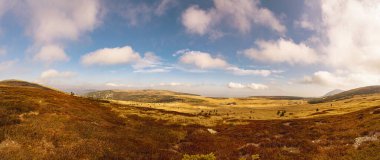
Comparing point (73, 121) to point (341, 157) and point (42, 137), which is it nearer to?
point (42, 137)

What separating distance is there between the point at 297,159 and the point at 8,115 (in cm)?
2942

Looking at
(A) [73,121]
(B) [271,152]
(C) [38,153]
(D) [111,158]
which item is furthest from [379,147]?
(A) [73,121]

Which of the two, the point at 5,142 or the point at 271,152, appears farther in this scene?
the point at 271,152

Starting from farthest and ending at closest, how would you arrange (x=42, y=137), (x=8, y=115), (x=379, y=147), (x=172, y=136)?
(x=172, y=136), (x=8, y=115), (x=42, y=137), (x=379, y=147)

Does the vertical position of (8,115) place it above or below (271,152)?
above

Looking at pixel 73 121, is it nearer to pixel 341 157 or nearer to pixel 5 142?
pixel 5 142

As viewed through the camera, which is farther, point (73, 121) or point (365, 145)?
point (73, 121)

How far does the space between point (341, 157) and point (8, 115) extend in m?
32.5

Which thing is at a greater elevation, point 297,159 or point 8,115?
point 8,115

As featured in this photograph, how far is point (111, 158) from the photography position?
21.3 meters

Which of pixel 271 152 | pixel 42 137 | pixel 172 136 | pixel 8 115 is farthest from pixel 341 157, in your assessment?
pixel 8 115

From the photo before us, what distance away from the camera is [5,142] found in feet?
69.6

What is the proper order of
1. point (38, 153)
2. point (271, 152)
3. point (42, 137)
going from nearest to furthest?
point (38, 153), point (42, 137), point (271, 152)

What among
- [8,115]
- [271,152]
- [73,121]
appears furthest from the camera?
[73,121]
